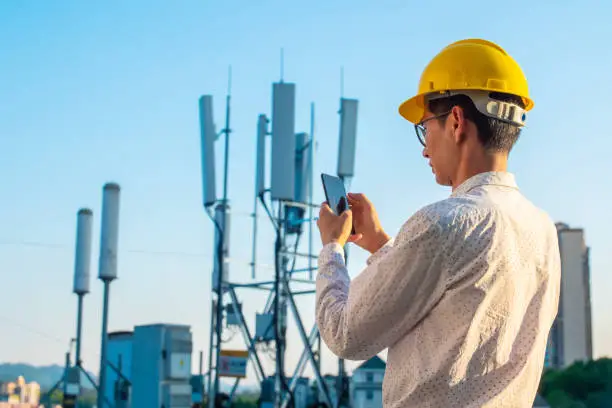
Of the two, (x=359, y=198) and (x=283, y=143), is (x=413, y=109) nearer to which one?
(x=359, y=198)

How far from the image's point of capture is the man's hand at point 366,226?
6.88 ft

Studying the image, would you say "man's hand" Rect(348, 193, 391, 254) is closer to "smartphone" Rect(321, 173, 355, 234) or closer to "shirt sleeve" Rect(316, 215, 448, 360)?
"smartphone" Rect(321, 173, 355, 234)

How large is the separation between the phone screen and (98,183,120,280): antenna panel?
34.0ft

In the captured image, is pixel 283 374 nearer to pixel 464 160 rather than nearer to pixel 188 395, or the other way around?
pixel 188 395

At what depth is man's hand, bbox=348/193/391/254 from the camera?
2.10 metres

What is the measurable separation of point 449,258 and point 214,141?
14.0 metres

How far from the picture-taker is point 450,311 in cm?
165

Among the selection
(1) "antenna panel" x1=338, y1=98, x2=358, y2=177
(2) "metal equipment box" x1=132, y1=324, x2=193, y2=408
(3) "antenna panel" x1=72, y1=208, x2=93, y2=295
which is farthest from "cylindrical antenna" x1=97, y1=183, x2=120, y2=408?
(1) "antenna panel" x1=338, y1=98, x2=358, y2=177

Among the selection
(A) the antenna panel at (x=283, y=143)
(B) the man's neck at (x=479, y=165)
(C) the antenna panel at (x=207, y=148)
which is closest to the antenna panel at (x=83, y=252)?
(C) the antenna panel at (x=207, y=148)

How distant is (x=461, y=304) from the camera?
1.64 meters

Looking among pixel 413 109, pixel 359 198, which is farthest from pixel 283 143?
pixel 413 109

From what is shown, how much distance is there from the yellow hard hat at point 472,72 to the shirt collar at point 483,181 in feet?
0.55

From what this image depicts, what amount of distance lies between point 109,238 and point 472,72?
35.1 feet

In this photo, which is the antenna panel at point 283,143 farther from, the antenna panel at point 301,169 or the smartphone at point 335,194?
the smartphone at point 335,194
